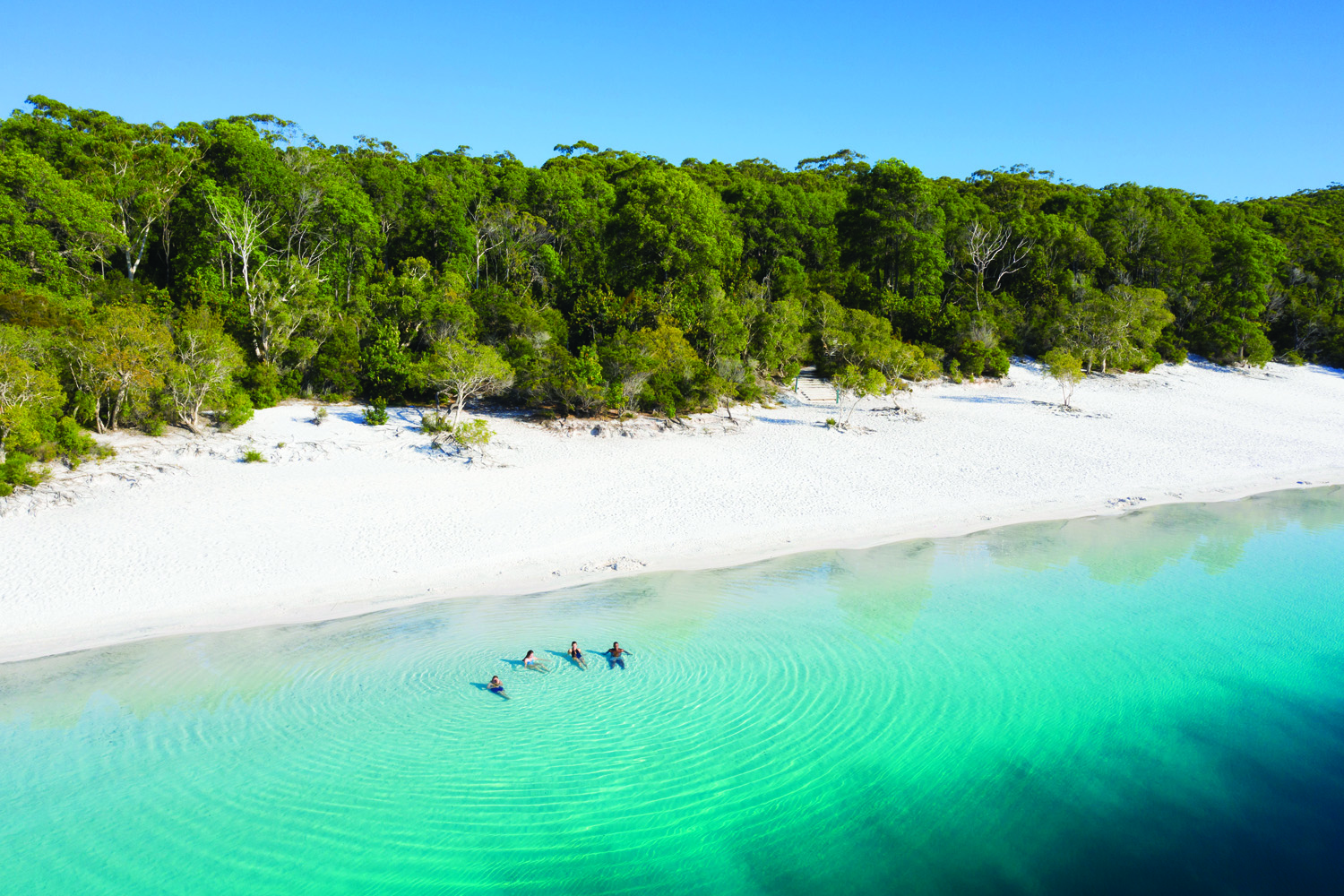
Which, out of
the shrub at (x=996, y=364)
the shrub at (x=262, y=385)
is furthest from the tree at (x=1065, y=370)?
the shrub at (x=262, y=385)

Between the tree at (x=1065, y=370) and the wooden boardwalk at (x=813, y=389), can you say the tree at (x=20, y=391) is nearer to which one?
the wooden boardwalk at (x=813, y=389)

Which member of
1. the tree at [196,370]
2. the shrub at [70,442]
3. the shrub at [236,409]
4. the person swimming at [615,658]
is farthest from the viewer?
the shrub at [236,409]

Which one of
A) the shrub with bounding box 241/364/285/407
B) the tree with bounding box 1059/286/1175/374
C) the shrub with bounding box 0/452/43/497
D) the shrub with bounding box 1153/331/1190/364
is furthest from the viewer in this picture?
the shrub with bounding box 1153/331/1190/364

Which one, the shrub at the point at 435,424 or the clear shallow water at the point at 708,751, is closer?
the clear shallow water at the point at 708,751

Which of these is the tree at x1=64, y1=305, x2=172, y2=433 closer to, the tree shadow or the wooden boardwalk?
the wooden boardwalk

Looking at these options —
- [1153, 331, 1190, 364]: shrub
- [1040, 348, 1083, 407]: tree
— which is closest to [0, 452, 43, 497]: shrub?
[1040, 348, 1083, 407]: tree

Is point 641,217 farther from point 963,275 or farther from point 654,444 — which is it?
point 963,275

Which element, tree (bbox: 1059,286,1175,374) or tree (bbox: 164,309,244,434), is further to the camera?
tree (bbox: 1059,286,1175,374)
